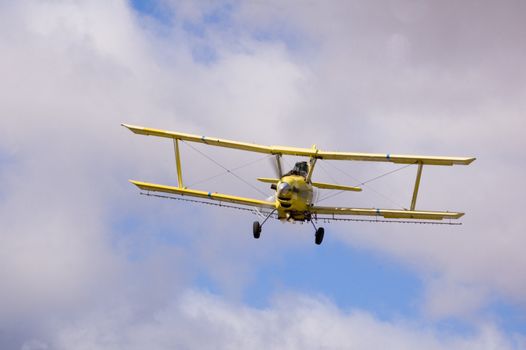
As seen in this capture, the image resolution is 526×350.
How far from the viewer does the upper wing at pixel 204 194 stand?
51969 mm

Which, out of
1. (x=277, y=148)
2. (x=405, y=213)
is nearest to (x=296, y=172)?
Result: (x=277, y=148)

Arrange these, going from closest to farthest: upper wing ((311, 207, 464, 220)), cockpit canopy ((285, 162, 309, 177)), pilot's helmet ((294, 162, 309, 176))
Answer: cockpit canopy ((285, 162, 309, 177)), pilot's helmet ((294, 162, 309, 176)), upper wing ((311, 207, 464, 220))

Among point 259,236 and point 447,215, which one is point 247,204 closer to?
point 259,236

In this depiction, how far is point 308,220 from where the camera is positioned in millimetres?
51969

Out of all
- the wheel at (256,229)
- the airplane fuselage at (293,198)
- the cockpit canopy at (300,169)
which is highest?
the cockpit canopy at (300,169)

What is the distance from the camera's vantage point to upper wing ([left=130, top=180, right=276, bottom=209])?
52.0 m

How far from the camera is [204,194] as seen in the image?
175 ft

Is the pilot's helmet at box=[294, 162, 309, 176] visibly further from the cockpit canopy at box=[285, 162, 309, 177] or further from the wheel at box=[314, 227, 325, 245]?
the wheel at box=[314, 227, 325, 245]

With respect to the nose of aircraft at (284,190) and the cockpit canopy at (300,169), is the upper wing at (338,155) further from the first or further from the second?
the nose of aircraft at (284,190)

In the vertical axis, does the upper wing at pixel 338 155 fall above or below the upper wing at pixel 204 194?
above

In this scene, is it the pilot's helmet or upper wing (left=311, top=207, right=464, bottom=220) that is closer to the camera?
the pilot's helmet

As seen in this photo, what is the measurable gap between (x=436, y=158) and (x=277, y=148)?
21.0ft

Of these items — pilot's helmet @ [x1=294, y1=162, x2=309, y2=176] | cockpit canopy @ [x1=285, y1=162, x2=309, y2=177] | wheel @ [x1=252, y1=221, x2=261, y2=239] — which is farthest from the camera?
pilot's helmet @ [x1=294, y1=162, x2=309, y2=176]

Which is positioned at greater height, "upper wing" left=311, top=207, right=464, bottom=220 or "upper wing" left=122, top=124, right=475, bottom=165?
"upper wing" left=122, top=124, right=475, bottom=165
